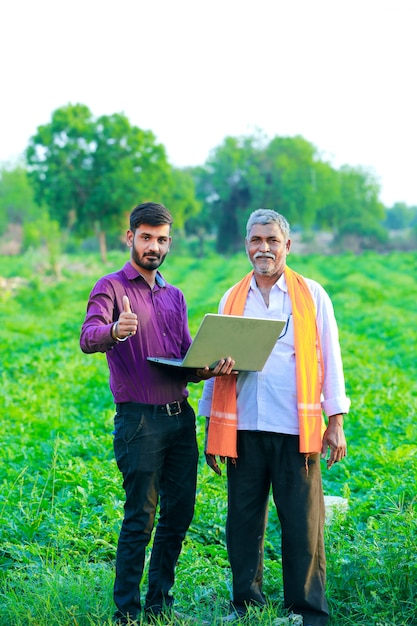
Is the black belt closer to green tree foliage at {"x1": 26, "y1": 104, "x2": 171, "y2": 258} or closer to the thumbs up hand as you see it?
the thumbs up hand

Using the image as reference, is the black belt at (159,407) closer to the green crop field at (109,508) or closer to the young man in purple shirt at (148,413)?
the young man in purple shirt at (148,413)

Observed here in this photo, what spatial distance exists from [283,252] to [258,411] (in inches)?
32.3

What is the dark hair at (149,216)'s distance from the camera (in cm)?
340

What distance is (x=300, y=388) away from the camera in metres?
3.42

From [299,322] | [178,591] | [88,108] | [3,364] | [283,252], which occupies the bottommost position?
[178,591]

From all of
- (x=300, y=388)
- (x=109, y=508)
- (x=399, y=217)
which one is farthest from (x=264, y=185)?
(x=399, y=217)

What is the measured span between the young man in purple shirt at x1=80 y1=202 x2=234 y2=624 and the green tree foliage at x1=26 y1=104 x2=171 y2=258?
33895 mm

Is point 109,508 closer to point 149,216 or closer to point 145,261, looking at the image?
point 145,261

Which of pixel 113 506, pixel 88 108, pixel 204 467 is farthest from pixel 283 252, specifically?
pixel 88 108

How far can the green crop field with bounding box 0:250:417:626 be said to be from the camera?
3547mm

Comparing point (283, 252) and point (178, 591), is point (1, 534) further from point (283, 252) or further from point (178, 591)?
point (283, 252)

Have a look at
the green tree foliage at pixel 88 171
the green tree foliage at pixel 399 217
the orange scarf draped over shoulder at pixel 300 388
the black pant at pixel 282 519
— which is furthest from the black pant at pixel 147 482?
the green tree foliage at pixel 399 217

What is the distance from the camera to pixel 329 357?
3529mm

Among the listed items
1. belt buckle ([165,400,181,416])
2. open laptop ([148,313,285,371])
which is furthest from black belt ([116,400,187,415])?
open laptop ([148,313,285,371])
